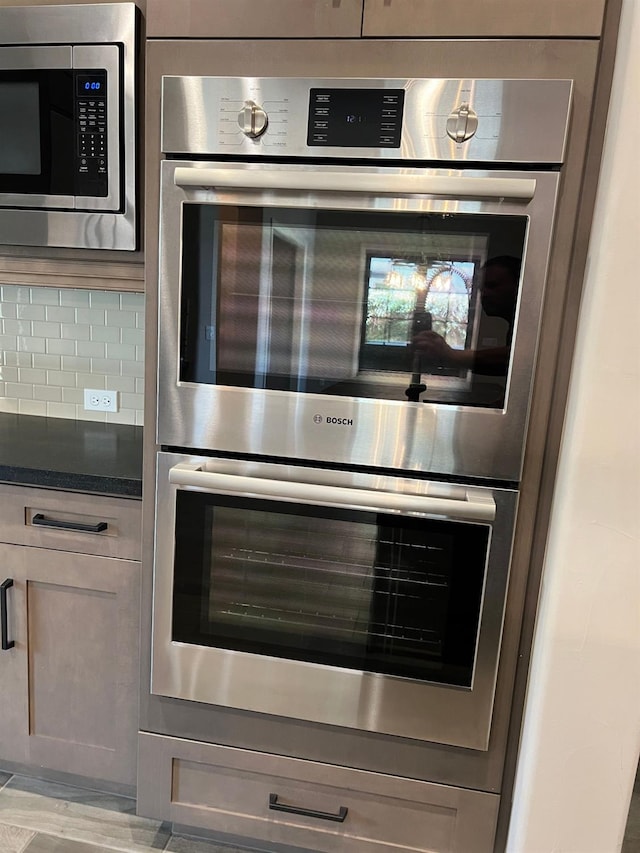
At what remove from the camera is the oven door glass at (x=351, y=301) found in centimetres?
124

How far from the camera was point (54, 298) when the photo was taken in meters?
2.10

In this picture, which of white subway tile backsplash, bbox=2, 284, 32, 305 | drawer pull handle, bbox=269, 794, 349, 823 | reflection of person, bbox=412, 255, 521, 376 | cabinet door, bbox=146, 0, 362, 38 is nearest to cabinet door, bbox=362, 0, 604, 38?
cabinet door, bbox=146, 0, 362, 38

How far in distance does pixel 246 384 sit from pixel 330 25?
2.40 ft

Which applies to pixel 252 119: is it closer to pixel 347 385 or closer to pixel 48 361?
pixel 347 385

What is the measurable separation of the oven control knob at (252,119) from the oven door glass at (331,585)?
78cm

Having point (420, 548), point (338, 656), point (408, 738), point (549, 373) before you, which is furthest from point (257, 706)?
point (549, 373)

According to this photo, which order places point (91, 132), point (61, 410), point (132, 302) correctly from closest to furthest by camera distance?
point (91, 132) < point (132, 302) < point (61, 410)

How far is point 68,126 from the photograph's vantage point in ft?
5.07

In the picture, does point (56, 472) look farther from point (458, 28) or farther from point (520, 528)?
point (458, 28)

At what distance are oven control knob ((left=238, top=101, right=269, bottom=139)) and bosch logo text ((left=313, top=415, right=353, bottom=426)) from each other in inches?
23.5

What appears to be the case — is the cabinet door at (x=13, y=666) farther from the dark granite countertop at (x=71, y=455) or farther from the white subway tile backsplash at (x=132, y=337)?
the white subway tile backsplash at (x=132, y=337)

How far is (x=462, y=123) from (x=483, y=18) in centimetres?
19

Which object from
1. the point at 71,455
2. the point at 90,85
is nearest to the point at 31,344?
the point at 71,455

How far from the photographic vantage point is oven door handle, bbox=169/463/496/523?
4.22ft
